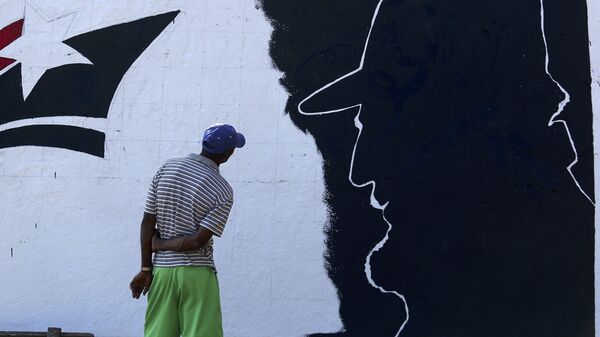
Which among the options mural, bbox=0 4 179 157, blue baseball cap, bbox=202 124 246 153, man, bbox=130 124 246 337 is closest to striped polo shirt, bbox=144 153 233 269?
man, bbox=130 124 246 337

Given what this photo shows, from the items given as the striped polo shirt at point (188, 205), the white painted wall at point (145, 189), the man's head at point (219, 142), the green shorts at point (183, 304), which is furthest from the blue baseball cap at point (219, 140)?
the white painted wall at point (145, 189)

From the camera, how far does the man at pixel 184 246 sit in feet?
13.4

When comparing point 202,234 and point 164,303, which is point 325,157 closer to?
point 202,234

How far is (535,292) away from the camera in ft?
18.6

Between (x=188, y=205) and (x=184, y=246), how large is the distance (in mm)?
194

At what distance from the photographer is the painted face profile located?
5.68 metres

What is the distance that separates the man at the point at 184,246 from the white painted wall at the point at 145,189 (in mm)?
1554

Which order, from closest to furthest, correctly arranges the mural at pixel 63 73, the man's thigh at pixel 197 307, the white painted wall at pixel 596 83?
the man's thigh at pixel 197 307 < the white painted wall at pixel 596 83 < the mural at pixel 63 73

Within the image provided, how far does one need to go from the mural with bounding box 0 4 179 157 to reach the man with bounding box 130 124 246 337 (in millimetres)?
1871

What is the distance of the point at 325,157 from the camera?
18.9ft

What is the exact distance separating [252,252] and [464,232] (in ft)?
4.60

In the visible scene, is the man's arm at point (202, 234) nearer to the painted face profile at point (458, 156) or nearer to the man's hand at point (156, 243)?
the man's hand at point (156, 243)

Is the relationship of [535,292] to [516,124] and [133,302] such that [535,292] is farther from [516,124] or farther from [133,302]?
[133,302]

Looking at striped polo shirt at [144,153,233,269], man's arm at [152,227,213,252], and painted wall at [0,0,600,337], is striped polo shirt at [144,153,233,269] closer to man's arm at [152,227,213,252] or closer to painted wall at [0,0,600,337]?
man's arm at [152,227,213,252]
